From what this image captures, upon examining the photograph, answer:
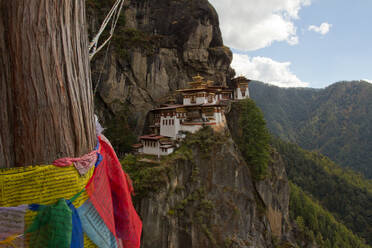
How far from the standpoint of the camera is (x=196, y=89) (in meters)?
17.7

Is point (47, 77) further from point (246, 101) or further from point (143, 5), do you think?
point (143, 5)

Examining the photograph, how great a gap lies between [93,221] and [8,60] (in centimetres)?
94

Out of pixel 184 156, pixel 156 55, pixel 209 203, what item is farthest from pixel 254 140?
pixel 156 55

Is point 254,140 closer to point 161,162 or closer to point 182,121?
point 182,121

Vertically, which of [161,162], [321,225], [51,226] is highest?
[51,226]

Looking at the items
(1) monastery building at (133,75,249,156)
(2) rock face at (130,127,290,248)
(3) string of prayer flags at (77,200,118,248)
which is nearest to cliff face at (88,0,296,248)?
(2) rock face at (130,127,290,248)

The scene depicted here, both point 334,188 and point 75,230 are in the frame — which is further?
point 334,188

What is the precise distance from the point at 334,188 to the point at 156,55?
5305 centimetres

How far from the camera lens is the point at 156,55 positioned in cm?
2238

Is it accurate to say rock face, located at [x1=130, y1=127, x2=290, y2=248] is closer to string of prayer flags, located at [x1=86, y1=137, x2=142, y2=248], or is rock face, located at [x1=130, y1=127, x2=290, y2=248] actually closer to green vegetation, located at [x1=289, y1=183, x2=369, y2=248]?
string of prayer flags, located at [x1=86, y1=137, x2=142, y2=248]

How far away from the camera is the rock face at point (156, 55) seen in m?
20.4

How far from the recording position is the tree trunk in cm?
95

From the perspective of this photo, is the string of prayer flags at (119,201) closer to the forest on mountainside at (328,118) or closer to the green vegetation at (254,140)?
the green vegetation at (254,140)

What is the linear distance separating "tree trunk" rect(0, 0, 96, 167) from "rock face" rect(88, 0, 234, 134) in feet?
63.4
